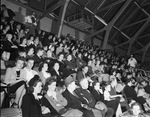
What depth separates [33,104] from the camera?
7.36ft

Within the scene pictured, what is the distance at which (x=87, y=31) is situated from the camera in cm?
1276

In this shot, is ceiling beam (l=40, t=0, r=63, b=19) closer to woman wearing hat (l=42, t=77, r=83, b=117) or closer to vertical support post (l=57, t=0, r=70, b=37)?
vertical support post (l=57, t=0, r=70, b=37)

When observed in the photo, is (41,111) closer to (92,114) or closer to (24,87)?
(24,87)

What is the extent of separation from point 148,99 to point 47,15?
282 inches

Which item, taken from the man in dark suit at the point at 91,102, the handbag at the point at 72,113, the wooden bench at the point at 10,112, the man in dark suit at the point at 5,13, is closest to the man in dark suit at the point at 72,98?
the man in dark suit at the point at 91,102

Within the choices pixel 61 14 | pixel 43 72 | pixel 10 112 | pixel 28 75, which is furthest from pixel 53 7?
pixel 10 112

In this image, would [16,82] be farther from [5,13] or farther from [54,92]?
[5,13]

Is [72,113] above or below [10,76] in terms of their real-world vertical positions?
below

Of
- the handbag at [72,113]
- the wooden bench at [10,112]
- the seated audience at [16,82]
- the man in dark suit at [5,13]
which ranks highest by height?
the man in dark suit at [5,13]

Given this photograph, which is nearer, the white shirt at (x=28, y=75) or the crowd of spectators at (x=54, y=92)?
the crowd of spectators at (x=54, y=92)

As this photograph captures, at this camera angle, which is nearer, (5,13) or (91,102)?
(91,102)

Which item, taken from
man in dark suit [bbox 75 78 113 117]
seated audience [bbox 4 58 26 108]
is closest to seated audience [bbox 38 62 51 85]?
seated audience [bbox 4 58 26 108]

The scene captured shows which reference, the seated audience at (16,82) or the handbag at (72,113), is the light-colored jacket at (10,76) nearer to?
the seated audience at (16,82)

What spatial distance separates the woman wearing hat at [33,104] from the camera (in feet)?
7.15
